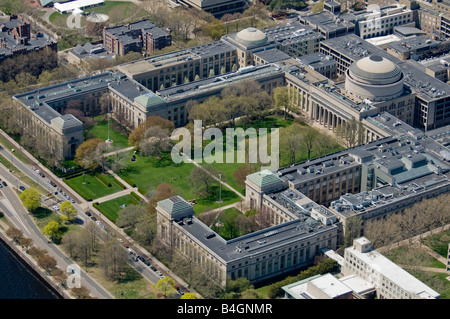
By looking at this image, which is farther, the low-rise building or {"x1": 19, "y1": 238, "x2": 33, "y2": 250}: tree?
{"x1": 19, "y1": 238, "x2": 33, "y2": 250}: tree

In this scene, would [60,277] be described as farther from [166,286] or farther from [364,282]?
[364,282]

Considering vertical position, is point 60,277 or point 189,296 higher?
point 189,296

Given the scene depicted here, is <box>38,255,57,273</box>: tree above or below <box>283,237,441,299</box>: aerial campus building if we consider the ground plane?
below

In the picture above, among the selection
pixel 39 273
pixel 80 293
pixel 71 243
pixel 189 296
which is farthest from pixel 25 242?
pixel 189 296

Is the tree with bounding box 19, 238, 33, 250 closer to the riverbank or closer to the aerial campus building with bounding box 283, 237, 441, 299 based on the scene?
the riverbank

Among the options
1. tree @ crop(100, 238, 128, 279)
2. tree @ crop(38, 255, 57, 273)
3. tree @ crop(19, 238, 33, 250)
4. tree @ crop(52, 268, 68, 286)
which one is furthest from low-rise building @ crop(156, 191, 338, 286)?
tree @ crop(19, 238, 33, 250)

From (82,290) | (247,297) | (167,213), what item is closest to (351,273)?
(247,297)
